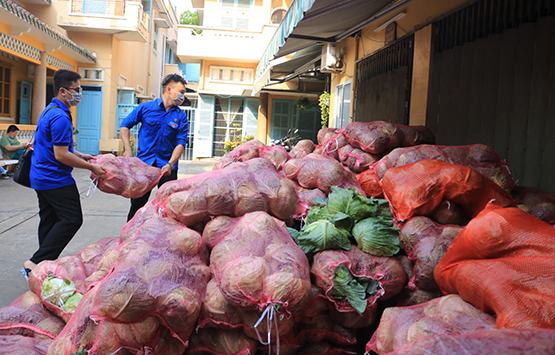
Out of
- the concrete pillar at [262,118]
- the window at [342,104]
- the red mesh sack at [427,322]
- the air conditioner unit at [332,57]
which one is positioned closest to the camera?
the red mesh sack at [427,322]

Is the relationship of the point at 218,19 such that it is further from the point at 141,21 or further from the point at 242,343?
the point at 242,343

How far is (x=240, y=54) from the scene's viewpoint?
66.3 feet

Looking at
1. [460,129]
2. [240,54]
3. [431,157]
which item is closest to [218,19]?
[240,54]

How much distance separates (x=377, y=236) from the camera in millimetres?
2744

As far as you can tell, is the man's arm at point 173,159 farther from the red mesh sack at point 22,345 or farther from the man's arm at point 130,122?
the red mesh sack at point 22,345

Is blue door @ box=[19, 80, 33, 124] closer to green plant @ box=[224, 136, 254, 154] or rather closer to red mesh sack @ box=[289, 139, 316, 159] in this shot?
green plant @ box=[224, 136, 254, 154]

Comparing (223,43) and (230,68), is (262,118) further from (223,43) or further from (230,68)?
(223,43)

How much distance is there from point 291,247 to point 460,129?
10.3 feet

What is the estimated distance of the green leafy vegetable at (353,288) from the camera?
2395mm

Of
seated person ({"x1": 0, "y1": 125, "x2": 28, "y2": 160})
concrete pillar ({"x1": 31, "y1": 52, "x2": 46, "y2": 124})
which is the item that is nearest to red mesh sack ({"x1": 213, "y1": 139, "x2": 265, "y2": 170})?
seated person ({"x1": 0, "y1": 125, "x2": 28, "y2": 160})

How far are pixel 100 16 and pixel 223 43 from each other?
15.8ft

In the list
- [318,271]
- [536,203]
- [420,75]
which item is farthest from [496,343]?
[420,75]

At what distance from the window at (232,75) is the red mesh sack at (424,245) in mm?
18858

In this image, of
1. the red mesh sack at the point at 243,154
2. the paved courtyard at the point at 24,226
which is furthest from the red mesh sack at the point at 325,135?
the paved courtyard at the point at 24,226
